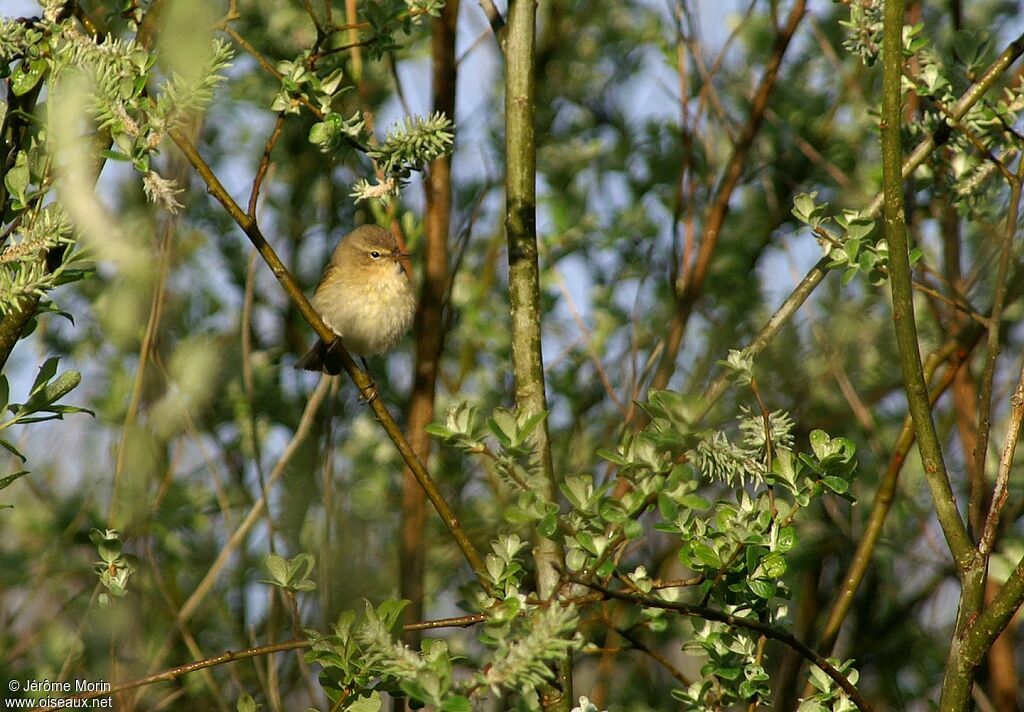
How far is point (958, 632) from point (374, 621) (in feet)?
3.31

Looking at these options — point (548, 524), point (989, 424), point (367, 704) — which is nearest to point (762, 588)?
point (548, 524)

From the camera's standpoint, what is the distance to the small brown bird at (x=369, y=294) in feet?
14.1

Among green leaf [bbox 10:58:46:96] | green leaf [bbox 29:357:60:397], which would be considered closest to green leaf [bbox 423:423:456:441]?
green leaf [bbox 29:357:60:397]

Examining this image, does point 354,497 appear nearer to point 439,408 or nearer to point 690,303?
point 439,408

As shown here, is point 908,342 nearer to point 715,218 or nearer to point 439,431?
point 439,431

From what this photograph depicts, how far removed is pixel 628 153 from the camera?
15.1ft

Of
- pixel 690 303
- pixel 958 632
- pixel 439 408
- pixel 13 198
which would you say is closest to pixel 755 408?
pixel 690 303

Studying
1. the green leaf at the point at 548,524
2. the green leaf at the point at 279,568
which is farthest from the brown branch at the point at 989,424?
the green leaf at the point at 279,568

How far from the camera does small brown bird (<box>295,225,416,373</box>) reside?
429 centimetres

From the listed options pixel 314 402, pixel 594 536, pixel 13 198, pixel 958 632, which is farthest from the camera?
pixel 314 402

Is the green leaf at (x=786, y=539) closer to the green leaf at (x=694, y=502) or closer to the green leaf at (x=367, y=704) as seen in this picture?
the green leaf at (x=694, y=502)

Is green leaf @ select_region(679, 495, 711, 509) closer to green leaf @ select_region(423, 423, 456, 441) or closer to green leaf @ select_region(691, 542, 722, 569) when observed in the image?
green leaf @ select_region(691, 542, 722, 569)

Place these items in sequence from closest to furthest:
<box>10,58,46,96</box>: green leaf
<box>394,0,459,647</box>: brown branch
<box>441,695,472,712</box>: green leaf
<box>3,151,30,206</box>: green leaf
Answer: <box>441,695,472,712</box>: green leaf → <box>3,151,30,206</box>: green leaf → <box>10,58,46,96</box>: green leaf → <box>394,0,459,647</box>: brown branch

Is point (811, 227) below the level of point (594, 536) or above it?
above
